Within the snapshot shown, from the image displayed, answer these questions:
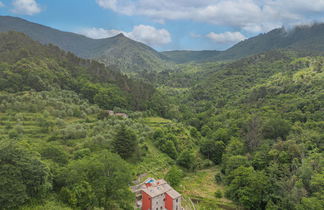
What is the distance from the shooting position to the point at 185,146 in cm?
5422

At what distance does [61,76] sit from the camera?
7288 cm

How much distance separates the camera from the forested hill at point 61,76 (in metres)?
61.9

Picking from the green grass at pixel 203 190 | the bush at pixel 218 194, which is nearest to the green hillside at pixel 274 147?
the bush at pixel 218 194

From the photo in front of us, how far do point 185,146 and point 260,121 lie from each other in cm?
1719

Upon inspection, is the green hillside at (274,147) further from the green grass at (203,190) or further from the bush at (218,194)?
the green grass at (203,190)

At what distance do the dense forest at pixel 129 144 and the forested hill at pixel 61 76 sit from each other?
336 mm

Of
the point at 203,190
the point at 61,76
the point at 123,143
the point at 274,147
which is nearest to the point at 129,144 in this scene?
the point at 123,143

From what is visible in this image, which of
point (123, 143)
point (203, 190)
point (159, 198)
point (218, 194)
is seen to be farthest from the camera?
point (123, 143)

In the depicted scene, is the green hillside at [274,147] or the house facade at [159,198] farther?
the green hillside at [274,147]

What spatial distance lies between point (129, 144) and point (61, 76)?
45257mm

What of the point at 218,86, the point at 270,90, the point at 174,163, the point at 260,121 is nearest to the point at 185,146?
the point at 174,163

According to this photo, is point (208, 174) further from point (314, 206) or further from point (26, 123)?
point (26, 123)

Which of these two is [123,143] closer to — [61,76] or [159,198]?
[159,198]

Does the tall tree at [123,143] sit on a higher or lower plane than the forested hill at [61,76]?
lower
